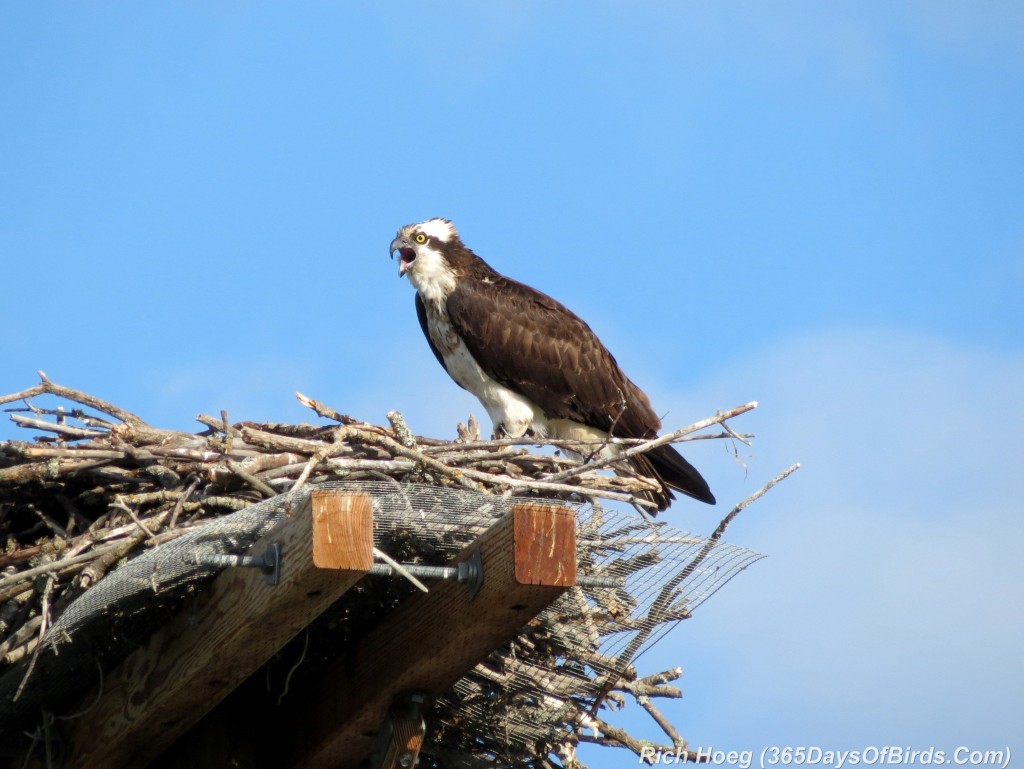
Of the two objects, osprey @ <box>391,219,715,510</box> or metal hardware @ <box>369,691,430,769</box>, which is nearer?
metal hardware @ <box>369,691,430,769</box>

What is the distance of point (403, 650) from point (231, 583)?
59cm

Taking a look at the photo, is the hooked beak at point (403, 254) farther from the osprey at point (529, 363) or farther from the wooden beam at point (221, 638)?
the wooden beam at point (221, 638)

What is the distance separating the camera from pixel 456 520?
141 inches

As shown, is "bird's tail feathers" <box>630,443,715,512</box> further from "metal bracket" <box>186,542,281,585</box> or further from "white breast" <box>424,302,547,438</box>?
"metal bracket" <box>186,542,281,585</box>

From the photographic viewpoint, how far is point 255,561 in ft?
10.6

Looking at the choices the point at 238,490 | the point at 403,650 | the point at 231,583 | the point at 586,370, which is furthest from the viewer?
the point at 586,370

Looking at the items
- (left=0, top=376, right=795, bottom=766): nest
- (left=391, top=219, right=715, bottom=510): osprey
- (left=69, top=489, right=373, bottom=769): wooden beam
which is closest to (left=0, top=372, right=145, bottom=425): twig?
(left=0, top=376, right=795, bottom=766): nest

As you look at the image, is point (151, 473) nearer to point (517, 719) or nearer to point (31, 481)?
point (31, 481)

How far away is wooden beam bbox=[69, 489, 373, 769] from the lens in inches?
122

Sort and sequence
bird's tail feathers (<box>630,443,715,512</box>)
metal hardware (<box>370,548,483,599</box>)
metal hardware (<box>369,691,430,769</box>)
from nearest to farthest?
metal hardware (<box>370,548,483,599</box>)
metal hardware (<box>369,691,430,769</box>)
bird's tail feathers (<box>630,443,715,512</box>)

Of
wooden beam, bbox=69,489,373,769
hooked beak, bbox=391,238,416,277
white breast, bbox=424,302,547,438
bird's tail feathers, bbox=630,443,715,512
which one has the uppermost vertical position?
hooked beak, bbox=391,238,416,277

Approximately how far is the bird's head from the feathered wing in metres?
0.27

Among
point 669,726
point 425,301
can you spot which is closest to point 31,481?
point 669,726

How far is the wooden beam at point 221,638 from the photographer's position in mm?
3104
